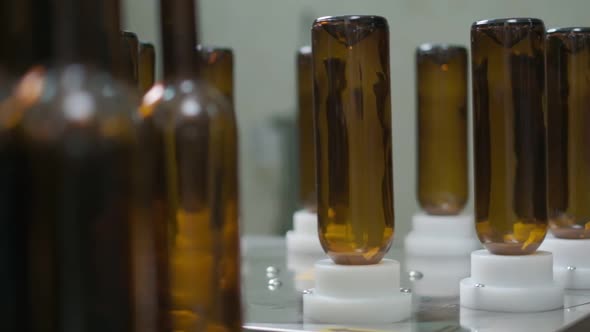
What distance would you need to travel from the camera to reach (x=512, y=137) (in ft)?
3.71

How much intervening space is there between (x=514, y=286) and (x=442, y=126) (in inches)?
23.2

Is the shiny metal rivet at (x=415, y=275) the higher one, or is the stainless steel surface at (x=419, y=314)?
the stainless steel surface at (x=419, y=314)

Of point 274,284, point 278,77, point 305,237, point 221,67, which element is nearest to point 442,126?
point 305,237

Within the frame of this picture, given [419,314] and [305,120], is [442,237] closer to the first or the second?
[305,120]

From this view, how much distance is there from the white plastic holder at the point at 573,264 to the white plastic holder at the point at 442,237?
0.33 metres

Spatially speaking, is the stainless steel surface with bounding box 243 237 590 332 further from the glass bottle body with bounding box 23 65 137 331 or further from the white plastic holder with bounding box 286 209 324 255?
the glass bottle body with bounding box 23 65 137 331

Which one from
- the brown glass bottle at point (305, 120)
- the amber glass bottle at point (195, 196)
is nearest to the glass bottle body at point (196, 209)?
the amber glass bottle at point (195, 196)

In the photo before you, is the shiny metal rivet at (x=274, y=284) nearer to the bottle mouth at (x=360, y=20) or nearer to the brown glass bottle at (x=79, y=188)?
the bottle mouth at (x=360, y=20)

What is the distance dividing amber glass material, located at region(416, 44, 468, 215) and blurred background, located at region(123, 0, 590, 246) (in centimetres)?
73

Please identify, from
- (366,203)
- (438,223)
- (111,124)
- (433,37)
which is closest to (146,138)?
(111,124)

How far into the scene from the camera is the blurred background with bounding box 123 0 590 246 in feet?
8.06

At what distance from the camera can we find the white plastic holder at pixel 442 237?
5.32 feet

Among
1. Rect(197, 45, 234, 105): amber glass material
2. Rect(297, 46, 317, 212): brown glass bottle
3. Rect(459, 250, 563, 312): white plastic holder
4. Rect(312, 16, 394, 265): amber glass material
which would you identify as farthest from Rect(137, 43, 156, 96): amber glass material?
Rect(297, 46, 317, 212): brown glass bottle

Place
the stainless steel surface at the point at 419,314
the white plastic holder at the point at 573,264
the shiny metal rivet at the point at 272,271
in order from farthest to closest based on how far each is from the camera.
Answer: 1. the shiny metal rivet at the point at 272,271
2. the white plastic holder at the point at 573,264
3. the stainless steel surface at the point at 419,314
